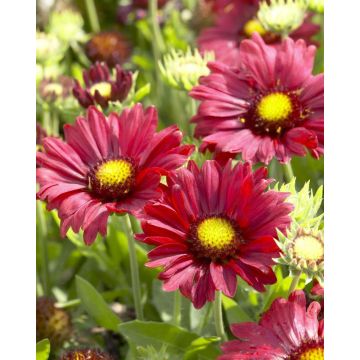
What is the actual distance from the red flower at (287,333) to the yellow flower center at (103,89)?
1.15ft

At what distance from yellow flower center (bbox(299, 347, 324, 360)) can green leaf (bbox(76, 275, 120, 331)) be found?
0.87 ft

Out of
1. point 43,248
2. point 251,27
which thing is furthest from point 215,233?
point 251,27

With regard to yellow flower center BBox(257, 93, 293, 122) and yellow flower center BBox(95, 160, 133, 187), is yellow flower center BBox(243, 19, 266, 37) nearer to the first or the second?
yellow flower center BBox(257, 93, 293, 122)

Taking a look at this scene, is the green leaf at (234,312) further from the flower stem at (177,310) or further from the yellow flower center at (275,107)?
the yellow flower center at (275,107)

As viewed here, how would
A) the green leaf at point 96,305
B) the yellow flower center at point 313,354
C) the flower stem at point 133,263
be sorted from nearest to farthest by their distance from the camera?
the yellow flower center at point 313,354 → the flower stem at point 133,263 → the green leaf at point 96,305

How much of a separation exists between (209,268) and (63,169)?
0.20m

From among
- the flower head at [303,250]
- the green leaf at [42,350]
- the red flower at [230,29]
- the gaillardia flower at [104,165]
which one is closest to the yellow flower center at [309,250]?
the flower head at [303,250]

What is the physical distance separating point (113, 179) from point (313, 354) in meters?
0.26

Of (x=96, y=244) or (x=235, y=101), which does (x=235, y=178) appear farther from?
(x=96, y=244)

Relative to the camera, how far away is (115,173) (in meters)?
0.83

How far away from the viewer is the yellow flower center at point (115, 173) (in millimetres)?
829

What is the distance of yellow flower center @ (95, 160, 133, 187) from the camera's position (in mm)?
829
